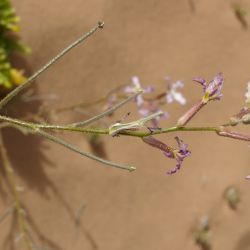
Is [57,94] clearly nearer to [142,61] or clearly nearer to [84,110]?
[84,110]

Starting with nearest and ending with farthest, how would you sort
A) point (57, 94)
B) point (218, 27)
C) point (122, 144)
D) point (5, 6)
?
point (5, 6), point (57, 94), point (122, 144), point (218, 27)

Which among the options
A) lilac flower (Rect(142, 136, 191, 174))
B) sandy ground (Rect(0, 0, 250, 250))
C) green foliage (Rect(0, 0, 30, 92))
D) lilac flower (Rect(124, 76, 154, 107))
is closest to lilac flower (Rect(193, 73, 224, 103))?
lilac flower (Rect(142, 136, 191, 174))

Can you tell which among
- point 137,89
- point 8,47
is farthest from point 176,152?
point 8,47

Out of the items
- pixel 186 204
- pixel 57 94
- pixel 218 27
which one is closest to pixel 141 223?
pixel 186 204

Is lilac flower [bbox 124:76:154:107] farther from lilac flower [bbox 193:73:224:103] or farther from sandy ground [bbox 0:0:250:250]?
lilac flower [bbox 193:73:224:103]

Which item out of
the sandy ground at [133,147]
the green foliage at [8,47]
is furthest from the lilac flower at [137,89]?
the green foliage at [8,47]
